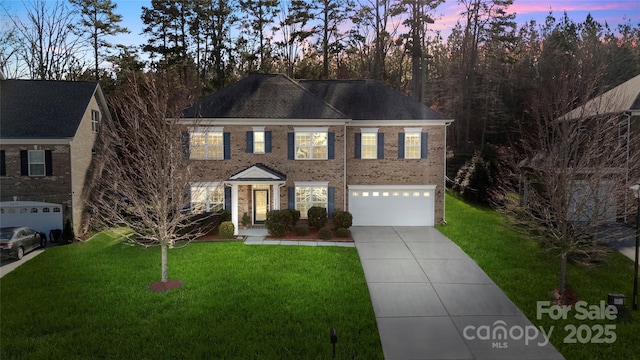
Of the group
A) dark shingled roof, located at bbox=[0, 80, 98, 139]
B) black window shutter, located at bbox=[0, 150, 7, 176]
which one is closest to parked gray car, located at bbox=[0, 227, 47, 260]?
black window shutter, located at bbox=[0, 150, 7, 176]

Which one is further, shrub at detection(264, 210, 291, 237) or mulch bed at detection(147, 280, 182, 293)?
shrub at detection(264, 210, 291, 237)

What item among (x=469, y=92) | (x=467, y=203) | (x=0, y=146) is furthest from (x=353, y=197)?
(x=469, y=92)

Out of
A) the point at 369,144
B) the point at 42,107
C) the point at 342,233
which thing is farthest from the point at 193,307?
the point at 42,107

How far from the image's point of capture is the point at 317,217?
2022 cm

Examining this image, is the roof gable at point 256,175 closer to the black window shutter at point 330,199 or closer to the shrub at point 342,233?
the black window shutter at point 330,199

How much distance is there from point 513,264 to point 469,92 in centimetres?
2976

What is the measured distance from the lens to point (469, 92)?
41.1 metres

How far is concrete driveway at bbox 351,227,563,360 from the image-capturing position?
929cm

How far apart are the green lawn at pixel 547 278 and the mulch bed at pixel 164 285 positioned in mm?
10318

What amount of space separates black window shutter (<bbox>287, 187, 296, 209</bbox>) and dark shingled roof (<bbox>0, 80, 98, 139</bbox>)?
11439 mm

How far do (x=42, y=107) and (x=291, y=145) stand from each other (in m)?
13.5

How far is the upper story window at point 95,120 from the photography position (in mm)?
23609

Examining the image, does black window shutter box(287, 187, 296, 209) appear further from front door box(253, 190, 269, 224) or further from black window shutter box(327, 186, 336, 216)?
black window shutter box(327, 186, 336, 216)

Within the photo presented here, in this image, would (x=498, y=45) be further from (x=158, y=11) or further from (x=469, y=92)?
(x=158, y=11)
